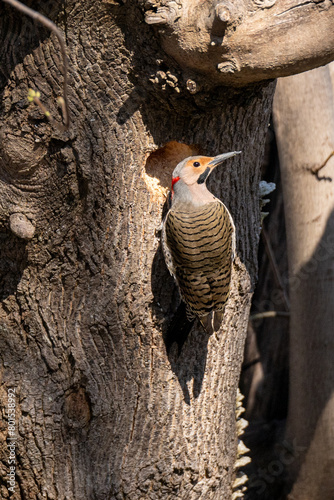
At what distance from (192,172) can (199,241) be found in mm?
305

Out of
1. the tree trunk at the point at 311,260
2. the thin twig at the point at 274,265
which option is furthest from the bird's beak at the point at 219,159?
the thin twig at the point at 274,265

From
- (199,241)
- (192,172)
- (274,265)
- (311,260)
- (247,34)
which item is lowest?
(274,265)

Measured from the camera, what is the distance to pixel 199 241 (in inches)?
95.2

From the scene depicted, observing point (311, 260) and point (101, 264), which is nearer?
point (101, 264)

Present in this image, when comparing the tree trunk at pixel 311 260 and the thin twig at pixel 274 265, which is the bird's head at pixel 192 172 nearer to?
the tree trunk at pixel 311 260

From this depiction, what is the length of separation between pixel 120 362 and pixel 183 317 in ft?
1.05

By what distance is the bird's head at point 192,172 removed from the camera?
2.32 meters

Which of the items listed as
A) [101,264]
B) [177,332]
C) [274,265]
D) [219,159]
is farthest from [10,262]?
[274,265]

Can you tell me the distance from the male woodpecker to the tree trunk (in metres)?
1.30

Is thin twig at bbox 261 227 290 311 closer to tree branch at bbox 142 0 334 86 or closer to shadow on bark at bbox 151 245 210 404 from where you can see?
shadow on bark at bbox 151 245 210 404

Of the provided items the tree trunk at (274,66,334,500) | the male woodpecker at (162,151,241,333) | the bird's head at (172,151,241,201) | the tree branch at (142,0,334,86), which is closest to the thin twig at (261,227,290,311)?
the tree trunk at (274,66,334,500)

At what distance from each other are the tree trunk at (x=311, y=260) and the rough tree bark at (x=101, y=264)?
126cm

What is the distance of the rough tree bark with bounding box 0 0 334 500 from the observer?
84.8 inches

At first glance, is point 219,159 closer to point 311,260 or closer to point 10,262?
point 10,262
